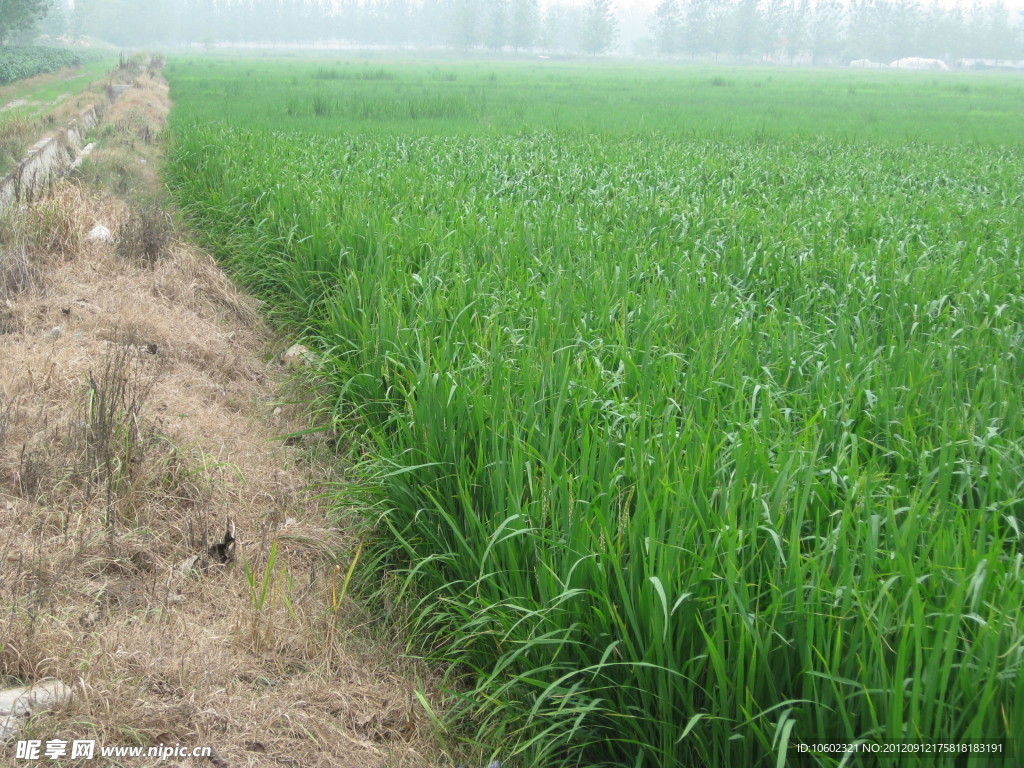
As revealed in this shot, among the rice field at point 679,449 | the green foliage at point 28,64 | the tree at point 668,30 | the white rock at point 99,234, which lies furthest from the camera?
the tree at point 668,30

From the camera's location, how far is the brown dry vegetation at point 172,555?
2.31m

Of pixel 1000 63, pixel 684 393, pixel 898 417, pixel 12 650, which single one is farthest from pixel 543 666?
pixel 1000 63

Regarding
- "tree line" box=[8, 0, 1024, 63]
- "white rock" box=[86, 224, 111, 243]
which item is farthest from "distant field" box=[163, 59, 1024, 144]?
"tree line" box=[8, 0, 1024, 63]

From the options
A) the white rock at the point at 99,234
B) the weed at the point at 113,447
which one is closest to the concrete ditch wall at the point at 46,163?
the white rock at the point at 99,234

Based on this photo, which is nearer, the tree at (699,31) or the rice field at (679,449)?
the rice field at (679,449)

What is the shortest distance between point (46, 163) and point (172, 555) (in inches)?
443

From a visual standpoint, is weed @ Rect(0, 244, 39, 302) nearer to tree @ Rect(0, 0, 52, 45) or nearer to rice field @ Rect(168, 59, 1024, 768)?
rice field @ Rect(168, 59, 1024, 768)

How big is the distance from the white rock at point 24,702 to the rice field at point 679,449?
1.01 meters

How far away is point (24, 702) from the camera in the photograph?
2186 mm

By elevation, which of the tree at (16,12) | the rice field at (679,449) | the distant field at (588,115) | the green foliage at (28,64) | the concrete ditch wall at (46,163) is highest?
the tree at (16,12)

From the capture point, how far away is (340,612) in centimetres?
289

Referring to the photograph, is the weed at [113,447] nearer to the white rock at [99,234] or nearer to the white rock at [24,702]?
the white rock at [24,702]

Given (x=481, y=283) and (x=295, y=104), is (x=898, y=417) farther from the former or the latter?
(x=295, y=104)

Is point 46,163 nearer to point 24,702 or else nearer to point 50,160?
point 50,160
